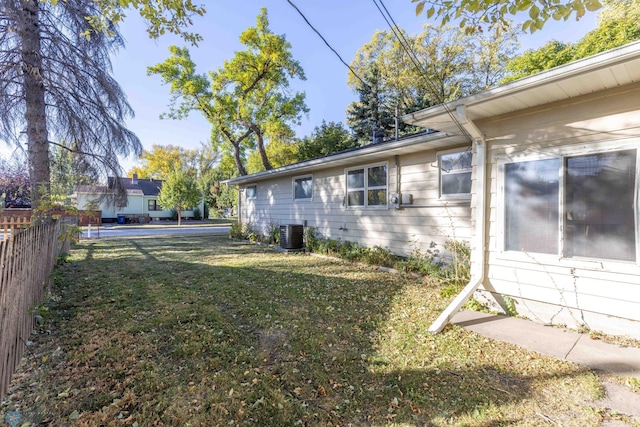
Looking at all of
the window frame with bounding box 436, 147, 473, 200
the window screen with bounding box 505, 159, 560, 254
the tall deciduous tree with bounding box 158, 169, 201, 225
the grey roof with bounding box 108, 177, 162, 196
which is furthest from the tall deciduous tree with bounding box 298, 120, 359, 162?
the window screen with bounding box 505, 159, 560, 254

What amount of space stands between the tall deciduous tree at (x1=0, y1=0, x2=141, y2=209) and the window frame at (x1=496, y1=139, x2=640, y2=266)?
24.1ft

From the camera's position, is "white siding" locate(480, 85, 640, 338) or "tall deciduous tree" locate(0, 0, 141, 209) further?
"tall deciduous tree" locate(0, 0, 141, 209)

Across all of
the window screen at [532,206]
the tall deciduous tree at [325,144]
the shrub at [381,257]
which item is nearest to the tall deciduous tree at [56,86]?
the shrub at [381,257]

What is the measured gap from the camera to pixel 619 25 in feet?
42.7

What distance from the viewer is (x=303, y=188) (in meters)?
9.73

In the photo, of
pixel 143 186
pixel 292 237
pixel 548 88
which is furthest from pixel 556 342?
pixel 143 186

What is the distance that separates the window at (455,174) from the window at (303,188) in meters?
4.40

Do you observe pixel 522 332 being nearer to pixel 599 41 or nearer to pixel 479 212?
pixel 479 212

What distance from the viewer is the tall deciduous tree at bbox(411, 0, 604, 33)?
8.86ft

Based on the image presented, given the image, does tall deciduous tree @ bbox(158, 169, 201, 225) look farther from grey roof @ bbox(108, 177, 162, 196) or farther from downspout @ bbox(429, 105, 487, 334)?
downspout @ bbox(429, 105, 487, 334)

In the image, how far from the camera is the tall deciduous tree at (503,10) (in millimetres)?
2701

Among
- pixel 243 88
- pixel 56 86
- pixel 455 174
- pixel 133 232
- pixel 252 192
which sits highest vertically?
pixel 243 88

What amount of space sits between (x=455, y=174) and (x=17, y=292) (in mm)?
6173

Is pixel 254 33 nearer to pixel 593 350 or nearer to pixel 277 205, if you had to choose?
pixel 277 205
